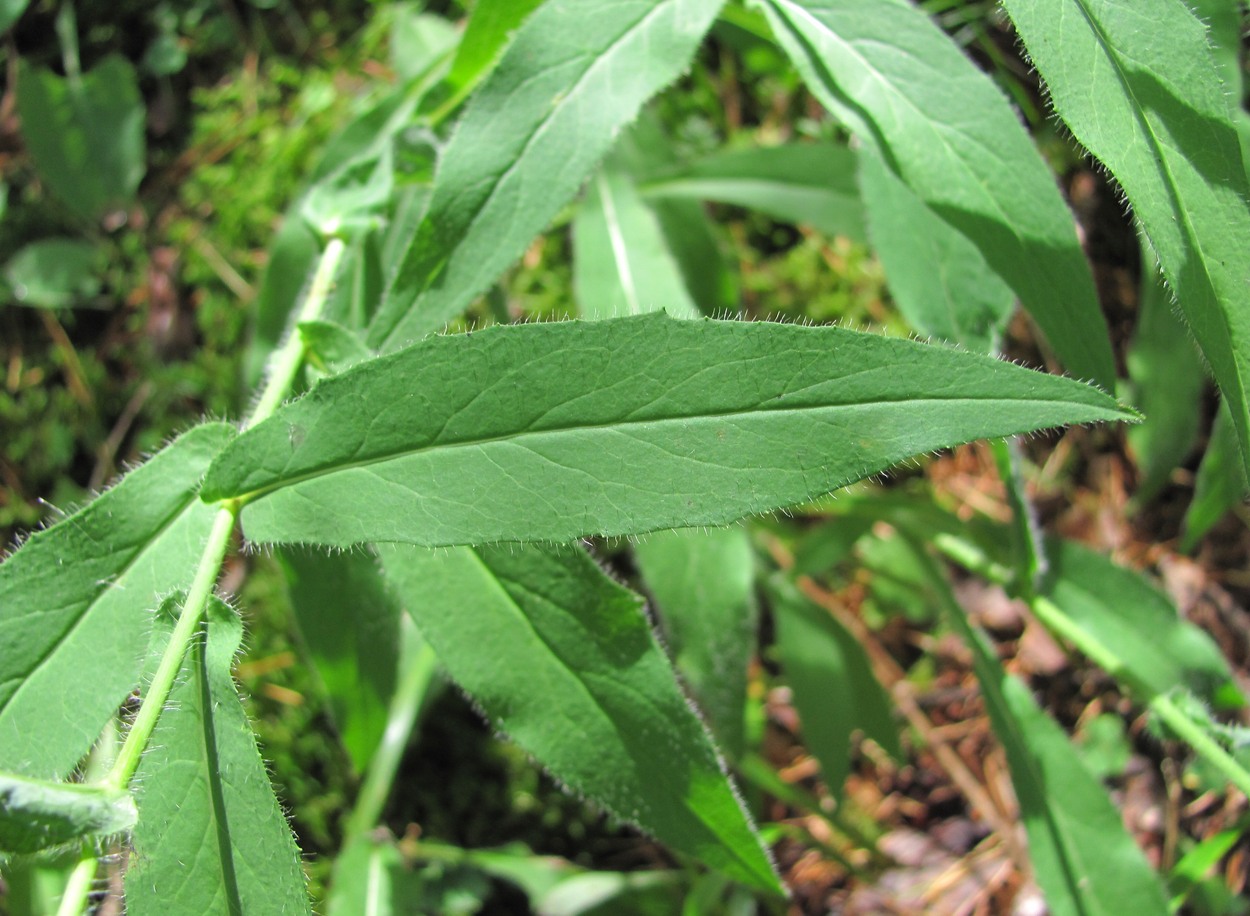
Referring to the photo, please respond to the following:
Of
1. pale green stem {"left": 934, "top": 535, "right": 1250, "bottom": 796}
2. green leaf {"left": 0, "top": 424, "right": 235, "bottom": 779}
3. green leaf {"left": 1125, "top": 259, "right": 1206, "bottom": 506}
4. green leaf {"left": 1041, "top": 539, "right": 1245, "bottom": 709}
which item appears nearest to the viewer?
green leaf {"left": 0, "top": 424, "right": 235, "bottom": 779}

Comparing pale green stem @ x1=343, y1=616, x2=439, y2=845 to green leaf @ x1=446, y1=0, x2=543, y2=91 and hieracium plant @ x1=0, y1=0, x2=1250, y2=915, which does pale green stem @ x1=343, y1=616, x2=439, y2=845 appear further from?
green leaf @ x1=446, y1=0, x2=543, y2=91

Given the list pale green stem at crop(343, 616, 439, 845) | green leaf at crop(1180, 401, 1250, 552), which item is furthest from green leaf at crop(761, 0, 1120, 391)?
pale green stem at crop(343, 616, 439, 845)

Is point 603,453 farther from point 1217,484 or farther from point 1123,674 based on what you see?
point 1217,484

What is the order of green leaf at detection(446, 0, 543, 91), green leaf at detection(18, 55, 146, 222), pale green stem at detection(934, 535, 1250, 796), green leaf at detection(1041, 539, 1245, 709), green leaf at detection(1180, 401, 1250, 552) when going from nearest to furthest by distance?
pale green stem at detection(934, 535, 1250, 796), green leaf at detection(446, 0, 543, 91), green leaf at detection(1041, 539, 1245, 709), green leaf at detection(1180, 401, 1250, 552), green leaf at detection(18, 55, 146, 222)

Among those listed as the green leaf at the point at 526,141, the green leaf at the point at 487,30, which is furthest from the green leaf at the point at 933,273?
the green leaf at the point at 487,30

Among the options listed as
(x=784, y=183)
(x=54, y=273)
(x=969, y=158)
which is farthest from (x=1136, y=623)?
(x=54, y=273)

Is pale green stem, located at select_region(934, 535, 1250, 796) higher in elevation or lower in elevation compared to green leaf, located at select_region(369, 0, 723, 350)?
lower

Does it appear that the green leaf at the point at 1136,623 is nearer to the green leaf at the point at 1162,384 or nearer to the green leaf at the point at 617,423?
the green leaf at the point at 1162,384

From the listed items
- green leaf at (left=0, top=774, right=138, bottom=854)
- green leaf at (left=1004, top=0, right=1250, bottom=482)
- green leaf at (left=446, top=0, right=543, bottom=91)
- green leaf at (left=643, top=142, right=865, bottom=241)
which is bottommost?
green leaf at (left=0, top=774, right=138, bottom=854)
